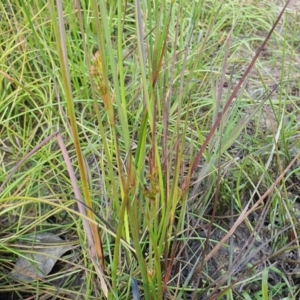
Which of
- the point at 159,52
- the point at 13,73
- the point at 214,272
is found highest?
the point at 159,52

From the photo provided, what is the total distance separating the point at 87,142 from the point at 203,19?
679 millimetres

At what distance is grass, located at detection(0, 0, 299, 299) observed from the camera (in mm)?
827

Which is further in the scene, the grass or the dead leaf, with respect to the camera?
the dead leaf

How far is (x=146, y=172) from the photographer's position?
1.16 m

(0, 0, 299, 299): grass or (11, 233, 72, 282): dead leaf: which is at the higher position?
(0, 0, 299, 299): grass

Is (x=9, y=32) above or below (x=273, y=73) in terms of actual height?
above

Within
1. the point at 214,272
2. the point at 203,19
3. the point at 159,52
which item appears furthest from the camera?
the point at 203,19

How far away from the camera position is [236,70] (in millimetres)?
1514

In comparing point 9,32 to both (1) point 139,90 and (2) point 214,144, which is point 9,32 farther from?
(2) point 214,144

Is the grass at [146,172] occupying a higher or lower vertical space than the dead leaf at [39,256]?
higher

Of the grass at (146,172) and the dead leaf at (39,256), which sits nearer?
the grass at (146,172)

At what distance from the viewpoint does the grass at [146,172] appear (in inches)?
32.6

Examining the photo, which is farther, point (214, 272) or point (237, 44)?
point (237, 44)

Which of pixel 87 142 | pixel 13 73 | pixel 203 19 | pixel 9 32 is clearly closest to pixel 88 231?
pixel 87 142
